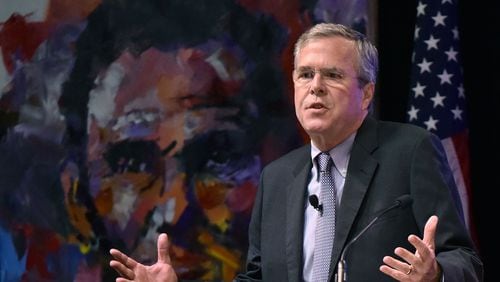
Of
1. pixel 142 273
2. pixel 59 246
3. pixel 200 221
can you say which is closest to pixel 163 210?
pixel 200 221

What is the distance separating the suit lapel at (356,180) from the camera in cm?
289

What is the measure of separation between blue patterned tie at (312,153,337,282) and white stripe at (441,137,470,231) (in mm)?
1257

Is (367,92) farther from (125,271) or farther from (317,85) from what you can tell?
(125,271)

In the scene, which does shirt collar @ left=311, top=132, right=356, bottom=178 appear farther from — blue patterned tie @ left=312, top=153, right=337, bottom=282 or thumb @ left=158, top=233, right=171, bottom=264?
thumb @ left=158, top=233, right=171, bottom=264

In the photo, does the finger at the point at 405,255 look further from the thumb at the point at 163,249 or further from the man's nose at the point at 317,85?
the thumb at the point at 163,249

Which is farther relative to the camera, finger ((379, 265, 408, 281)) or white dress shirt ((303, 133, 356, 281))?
white dress shirt ((303, 133, 356, 281))

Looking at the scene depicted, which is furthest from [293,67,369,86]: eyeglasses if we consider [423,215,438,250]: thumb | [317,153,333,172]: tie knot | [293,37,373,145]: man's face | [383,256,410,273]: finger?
[383,256,410,273]: finger

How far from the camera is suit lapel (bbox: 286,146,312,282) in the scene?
3006 millimetres

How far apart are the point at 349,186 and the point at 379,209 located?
127 millimetres

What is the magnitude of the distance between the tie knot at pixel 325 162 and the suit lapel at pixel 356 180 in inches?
3.7

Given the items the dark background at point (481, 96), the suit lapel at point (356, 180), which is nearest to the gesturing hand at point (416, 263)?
the suit lapel at point (356, 180)

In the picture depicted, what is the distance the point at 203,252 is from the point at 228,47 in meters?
1.03

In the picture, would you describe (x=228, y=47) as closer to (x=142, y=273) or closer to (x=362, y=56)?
(x=362, y=56)

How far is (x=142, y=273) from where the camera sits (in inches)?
119
